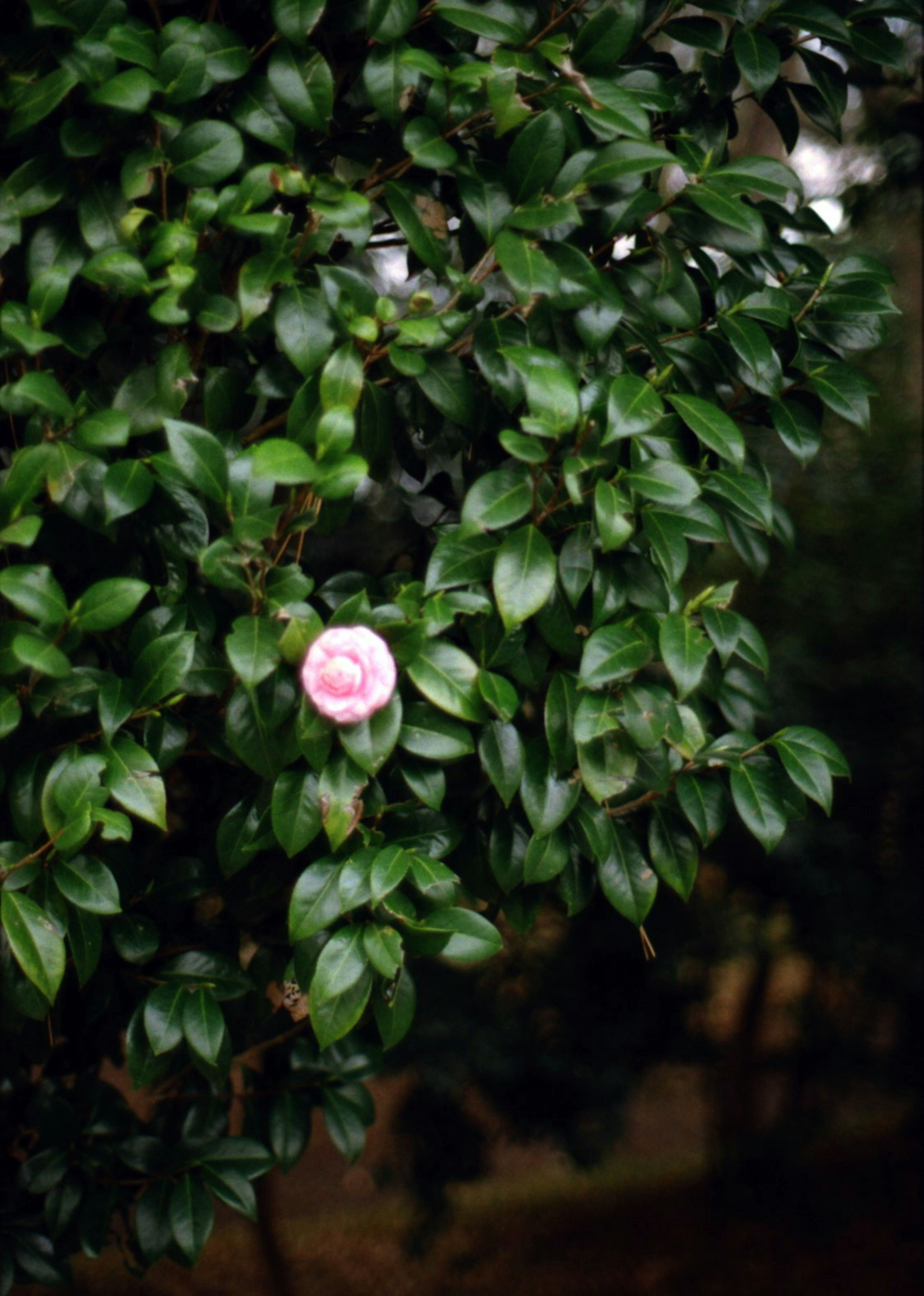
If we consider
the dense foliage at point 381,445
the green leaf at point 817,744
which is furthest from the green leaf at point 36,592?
the green leaf at point 817,744

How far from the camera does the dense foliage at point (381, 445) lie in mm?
1039

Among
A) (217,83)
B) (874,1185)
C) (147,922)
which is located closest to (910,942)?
(874,1185)

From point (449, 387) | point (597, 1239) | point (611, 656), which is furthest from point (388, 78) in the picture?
point (597, 1239)

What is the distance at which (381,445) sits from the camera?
1.16m

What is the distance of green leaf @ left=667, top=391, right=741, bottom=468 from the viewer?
1118mm

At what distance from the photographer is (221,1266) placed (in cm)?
287

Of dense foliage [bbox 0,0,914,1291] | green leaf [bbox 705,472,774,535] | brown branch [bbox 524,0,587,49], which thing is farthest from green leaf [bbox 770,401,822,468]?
brown branch [bbox 524,0,587,49]

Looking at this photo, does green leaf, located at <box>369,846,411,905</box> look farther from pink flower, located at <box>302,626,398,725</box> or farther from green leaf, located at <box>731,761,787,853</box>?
green leaf, located at <box>731,761,787,853</box>

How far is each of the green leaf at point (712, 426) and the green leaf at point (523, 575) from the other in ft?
0.67

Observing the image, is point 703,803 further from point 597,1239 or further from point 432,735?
point 597,1239

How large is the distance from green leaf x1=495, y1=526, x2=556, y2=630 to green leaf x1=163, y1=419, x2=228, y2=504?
0.89 ft

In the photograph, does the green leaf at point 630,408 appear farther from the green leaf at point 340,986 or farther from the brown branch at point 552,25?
the green leaf at point 340,986

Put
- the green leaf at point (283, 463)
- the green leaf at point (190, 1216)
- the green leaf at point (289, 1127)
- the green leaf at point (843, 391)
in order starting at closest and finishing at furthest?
1. the green leaf at point (283, 463)
2. the green leaf at point (843, 391)
3. the green leaf at point (190, 1216)
4. the green leaf at point (289, 1127)

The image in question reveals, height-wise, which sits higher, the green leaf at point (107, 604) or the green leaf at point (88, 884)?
the green leaf at point (107, 604)
